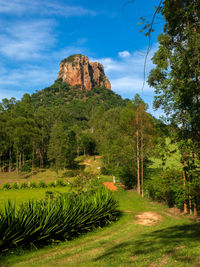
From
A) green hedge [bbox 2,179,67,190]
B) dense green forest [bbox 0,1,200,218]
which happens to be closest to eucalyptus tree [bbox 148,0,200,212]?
dense green forest [bbox 0,1,200,218]

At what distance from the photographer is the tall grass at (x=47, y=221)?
24.5ft

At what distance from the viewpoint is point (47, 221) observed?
8.47m

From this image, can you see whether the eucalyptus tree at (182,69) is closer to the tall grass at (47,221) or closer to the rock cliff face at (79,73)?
the tall grass at (47,221)

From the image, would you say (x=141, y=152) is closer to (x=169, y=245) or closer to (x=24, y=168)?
(x=169, y=245)

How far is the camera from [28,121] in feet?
166

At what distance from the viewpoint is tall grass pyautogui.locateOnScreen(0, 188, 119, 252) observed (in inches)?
294

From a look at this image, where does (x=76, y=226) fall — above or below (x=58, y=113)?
below

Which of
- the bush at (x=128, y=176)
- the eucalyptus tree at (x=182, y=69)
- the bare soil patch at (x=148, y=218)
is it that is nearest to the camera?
the eucalyptus tree at (x=182, y=69)

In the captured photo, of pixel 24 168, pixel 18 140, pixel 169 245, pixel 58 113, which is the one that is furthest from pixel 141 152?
pixel 58 113

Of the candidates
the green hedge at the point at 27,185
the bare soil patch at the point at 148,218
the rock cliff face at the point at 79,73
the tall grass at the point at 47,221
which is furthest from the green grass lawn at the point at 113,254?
the rock cliff face at the point at 79,73

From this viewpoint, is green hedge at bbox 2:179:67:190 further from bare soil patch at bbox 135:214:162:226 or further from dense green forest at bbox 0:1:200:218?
bare soil patch at bbox 135:214:162:226

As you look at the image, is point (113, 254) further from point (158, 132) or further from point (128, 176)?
point (128, 176)

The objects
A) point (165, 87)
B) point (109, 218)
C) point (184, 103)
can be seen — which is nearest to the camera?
point (184, 103)

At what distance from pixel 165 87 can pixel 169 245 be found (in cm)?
648
